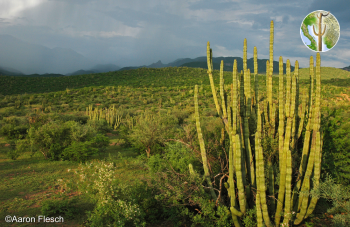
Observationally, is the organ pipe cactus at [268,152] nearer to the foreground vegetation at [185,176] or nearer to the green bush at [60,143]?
the foreground vegetation at [185,176]

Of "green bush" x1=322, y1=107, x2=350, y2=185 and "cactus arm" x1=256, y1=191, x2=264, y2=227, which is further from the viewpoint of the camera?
"green bush" x1=322, y1=107, x2=350, y2=185

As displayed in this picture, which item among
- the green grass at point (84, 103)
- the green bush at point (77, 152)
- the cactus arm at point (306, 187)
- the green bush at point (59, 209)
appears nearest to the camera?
the cactus arm at point (306, 187)

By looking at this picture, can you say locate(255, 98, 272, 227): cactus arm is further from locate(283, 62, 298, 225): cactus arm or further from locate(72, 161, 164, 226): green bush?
locate(72, 161, 164, 226): green bush

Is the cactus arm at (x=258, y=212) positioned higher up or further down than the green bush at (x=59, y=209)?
higher up

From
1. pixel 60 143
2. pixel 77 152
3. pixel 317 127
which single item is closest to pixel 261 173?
pixel 317 127

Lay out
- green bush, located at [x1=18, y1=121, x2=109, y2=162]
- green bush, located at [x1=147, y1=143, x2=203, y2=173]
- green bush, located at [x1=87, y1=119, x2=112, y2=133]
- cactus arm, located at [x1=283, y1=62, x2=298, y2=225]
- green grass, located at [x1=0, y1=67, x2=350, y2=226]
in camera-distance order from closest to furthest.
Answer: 1. cactus arm, located at [x1=283, y1=62, x2=298, y2=225]
2. green bush, located at [x1=147, y1=143, x2=203, y2=173]
3. green grass, located at [x1=0, y1=67, x2=350, y2=226]
4. green bush, located at [x1=18, y1=121, x2=109, y2=162]
5. green bush, located at [x1=87, y1=119, x2=112, y2=133]

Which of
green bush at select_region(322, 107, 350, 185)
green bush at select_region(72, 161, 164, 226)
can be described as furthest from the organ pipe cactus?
green bush at select_region(72, 161, 164, 226)

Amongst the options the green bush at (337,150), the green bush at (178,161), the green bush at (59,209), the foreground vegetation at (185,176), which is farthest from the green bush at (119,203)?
the green bush at (337,150)

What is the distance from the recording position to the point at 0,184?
7.38m

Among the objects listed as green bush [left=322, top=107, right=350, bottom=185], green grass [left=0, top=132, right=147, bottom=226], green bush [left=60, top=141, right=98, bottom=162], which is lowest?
green grass [left=0, top=132, right=147, bottom=226]

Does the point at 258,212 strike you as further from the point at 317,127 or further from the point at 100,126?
the point at 100,126

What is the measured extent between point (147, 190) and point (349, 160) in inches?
207

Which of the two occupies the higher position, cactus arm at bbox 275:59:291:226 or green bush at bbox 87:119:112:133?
cactus arm at bbox 275:59:291:226

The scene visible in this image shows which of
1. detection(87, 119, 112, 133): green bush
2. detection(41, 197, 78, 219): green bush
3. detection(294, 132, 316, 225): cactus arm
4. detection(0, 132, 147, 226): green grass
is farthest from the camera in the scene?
detection(87, 119, 112, 133): green bush
